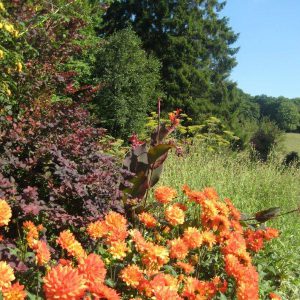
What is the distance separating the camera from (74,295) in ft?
3.54

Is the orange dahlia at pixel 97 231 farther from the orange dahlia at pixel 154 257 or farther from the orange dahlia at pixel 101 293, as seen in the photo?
the orange dahlia at pixel 101 293

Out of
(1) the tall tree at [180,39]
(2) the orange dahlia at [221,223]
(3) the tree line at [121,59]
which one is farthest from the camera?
(1) the tall tree at [180,39]

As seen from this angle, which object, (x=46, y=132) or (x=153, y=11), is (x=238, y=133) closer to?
(x=153, y=11)

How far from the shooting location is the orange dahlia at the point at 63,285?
3.51 feet

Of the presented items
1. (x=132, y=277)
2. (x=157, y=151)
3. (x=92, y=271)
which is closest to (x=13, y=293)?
(x=92, y=271)

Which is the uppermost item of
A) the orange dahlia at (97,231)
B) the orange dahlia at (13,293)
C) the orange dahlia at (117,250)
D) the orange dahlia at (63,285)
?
the orange dahlia at (63,285)

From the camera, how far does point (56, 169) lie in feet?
7.97

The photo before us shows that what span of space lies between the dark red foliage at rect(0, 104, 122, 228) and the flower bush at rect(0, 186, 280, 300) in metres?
0.18

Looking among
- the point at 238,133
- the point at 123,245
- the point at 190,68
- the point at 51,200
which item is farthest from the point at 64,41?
the point at 238,133

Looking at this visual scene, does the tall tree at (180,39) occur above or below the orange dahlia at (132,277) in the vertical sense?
above

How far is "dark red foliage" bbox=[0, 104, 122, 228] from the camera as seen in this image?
229cm

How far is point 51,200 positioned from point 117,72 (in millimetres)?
11512

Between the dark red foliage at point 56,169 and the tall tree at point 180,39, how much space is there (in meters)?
17.7

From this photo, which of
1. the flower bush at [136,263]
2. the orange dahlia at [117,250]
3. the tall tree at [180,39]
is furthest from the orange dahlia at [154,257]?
the tall tree at [180,39]
